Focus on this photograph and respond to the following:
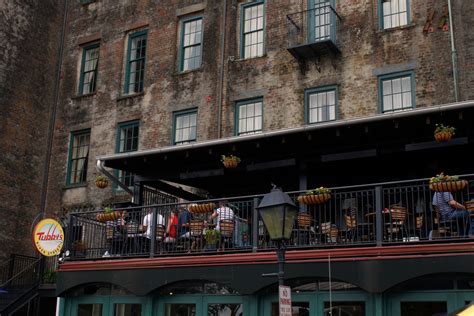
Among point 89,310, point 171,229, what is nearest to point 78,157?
point 89,310

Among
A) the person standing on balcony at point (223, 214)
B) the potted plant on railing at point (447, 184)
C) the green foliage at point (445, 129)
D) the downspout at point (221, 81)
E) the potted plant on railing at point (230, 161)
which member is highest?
the downspout at point (221, 81)

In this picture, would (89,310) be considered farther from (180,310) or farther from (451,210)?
(451,210)

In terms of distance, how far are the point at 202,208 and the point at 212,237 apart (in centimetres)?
73

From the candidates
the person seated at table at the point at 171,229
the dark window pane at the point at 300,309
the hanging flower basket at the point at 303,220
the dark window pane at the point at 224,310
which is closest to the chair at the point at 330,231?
the hanging flower basket at the point at 303,220

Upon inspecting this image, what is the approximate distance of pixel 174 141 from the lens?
22453mm

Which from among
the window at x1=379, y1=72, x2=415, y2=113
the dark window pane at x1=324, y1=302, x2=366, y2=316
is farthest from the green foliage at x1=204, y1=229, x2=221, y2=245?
the window at x1=379, y1=72, x2=415, y2=113

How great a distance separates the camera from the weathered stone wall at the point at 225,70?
1886 cm

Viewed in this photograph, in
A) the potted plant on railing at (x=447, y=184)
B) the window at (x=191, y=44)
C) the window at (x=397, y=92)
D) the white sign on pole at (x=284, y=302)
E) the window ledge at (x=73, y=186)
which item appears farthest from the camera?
the window ledge at (x=73, y=186)

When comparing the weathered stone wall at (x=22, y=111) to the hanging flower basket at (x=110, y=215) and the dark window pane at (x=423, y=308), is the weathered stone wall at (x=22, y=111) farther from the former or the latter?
the dark window pane at (x=423, y=308)

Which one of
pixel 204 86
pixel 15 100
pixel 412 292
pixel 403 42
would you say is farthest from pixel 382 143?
pixel 15 100

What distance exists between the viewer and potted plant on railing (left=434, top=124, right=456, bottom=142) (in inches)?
534

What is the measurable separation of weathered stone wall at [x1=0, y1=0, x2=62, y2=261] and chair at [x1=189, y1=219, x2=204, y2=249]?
35.7 feet

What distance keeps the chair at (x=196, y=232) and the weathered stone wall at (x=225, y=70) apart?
6.37 meters

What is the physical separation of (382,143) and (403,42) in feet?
17.5
